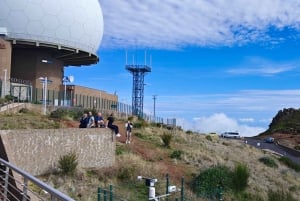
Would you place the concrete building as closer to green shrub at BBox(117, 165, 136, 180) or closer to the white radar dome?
the white radar dome

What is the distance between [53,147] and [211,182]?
739 centimetres

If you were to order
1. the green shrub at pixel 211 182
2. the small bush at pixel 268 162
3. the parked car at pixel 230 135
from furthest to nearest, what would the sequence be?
1. the parked car at pixel 230 135
2. the small bush at pixel 268 162
3. the green shrub at pixel 211 182

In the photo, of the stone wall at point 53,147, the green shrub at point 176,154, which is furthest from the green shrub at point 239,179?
the stone wall at point 53,147

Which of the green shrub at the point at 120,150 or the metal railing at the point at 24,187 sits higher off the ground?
the metal railing at the point at 24,187

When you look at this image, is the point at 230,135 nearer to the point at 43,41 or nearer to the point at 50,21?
the point at 50,21

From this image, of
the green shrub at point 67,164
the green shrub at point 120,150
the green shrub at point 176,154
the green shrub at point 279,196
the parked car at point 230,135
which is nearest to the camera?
the green shrub at point 67,164

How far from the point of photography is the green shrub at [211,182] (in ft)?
63.8

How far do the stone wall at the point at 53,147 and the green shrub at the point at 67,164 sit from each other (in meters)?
0.27

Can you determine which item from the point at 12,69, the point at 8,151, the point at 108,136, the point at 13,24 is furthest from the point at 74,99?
the point at 8,151

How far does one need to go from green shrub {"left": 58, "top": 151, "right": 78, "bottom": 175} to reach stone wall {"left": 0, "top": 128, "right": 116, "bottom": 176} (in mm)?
274

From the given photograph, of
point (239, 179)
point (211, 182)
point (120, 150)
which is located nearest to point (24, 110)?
point (120, 150)

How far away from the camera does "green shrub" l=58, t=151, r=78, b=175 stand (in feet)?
54.1

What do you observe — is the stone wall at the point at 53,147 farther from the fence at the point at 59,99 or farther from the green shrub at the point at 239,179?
the fence at the point at 59,99

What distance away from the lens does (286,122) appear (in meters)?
100
